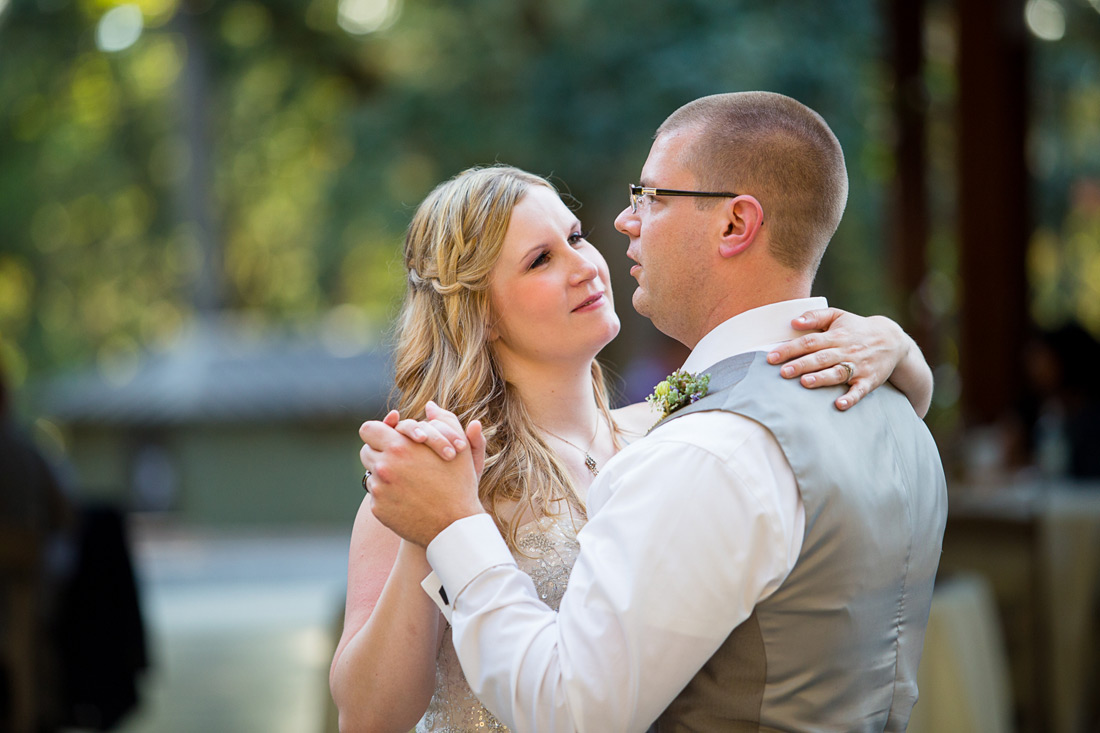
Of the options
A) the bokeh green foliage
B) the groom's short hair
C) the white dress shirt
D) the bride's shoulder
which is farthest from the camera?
the bokeh green foliage

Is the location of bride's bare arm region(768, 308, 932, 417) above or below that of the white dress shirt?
above

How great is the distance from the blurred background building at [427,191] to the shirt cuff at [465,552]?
0.69 m

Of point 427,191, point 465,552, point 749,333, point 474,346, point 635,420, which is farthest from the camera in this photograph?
point 427,191

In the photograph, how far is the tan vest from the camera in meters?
1.51

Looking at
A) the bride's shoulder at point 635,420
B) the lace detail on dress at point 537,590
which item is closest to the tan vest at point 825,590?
the lace detail on dress at point 537,590

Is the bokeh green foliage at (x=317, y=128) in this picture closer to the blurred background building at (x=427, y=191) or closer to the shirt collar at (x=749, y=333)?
the blurred background building at (x=427, y=191)

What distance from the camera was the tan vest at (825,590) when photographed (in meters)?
1.51

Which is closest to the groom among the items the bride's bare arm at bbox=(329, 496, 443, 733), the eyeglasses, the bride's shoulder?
the eyeglasses

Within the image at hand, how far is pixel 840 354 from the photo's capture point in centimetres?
165

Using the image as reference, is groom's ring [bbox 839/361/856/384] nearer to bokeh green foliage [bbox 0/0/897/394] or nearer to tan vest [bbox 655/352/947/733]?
tan vest [bbox 655/352/947/733]

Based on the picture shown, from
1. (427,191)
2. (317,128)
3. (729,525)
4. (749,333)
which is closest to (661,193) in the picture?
(749,333)

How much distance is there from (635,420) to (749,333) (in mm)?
688

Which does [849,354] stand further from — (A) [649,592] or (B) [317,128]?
(B) [317,128]

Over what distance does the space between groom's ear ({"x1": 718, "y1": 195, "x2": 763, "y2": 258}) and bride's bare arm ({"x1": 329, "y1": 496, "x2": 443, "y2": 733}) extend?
59 centimetres
